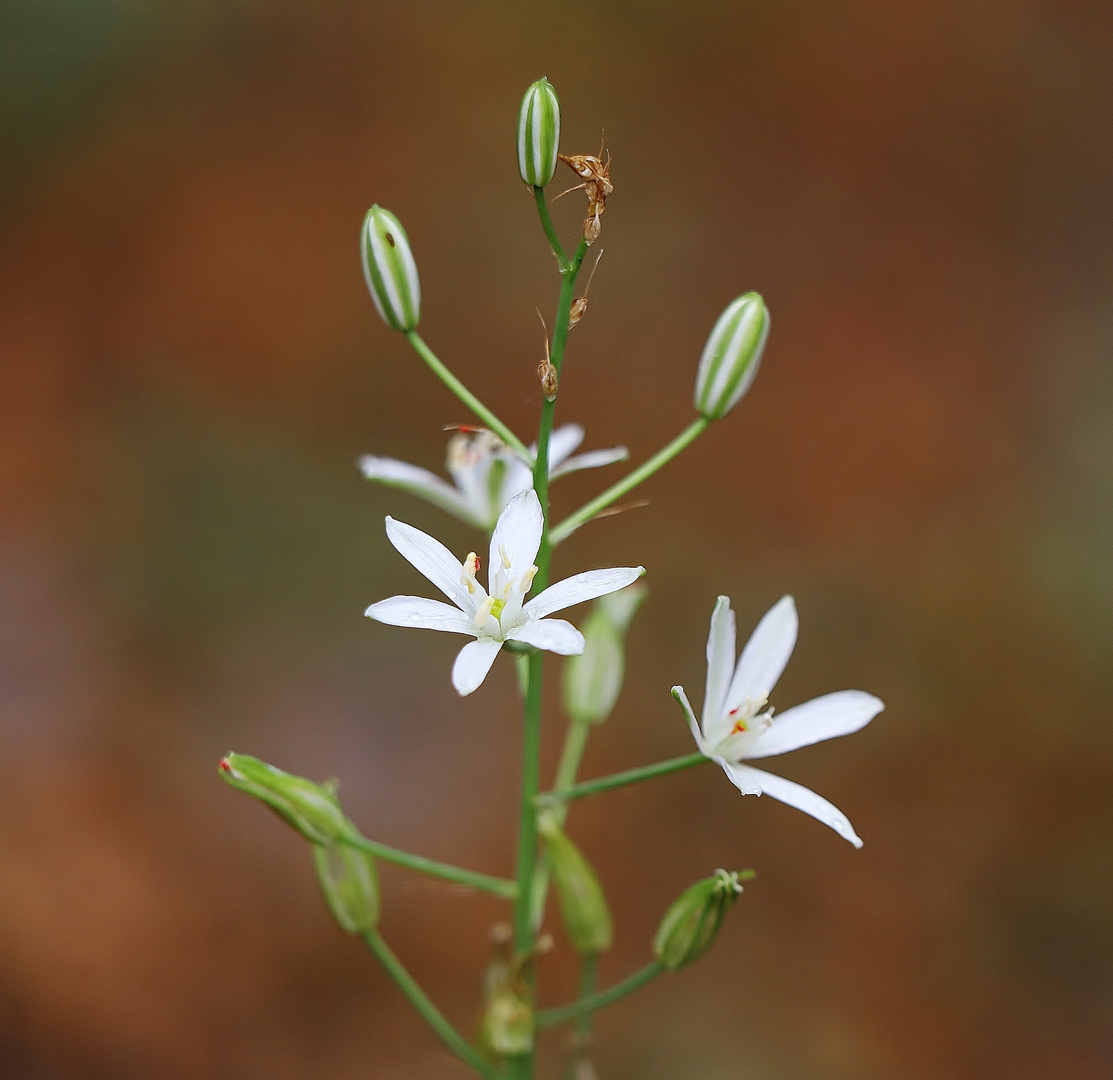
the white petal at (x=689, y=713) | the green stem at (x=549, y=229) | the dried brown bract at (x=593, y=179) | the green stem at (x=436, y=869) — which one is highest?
the dried brown bract at (x=593, y=179)

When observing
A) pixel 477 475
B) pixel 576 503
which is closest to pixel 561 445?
pixel 477 475

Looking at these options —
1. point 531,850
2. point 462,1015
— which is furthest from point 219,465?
point 531,850

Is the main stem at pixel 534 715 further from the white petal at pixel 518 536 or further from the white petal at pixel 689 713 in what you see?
the white petal at pixel 689 713

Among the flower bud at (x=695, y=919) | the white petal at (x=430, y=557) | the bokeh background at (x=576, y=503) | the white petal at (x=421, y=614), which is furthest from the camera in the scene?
the bokeh background at (x=576, y=503)

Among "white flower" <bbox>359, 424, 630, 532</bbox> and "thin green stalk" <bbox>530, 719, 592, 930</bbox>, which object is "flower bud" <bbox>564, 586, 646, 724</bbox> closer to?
"thin green stalk" <bbox>530, 719, 592, 930</bbox>

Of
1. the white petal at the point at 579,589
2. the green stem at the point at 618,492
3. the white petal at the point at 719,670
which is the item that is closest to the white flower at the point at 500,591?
the white petal at the point at 579,589

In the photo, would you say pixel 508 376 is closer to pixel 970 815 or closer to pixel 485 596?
pixel 970 815

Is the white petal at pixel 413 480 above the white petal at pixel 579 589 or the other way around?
above

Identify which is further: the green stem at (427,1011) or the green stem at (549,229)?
the green stem at (427,1011)
